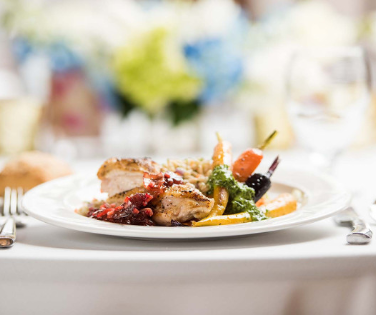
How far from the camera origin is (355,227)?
95 cm

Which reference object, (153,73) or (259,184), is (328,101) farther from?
(153,73)

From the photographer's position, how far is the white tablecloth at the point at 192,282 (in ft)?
2.63

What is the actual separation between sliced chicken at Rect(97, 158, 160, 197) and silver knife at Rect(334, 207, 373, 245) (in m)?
0.36

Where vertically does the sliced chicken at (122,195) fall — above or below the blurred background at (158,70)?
below

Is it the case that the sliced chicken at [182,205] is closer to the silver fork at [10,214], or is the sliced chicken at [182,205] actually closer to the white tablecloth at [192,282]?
the white tablecloth at [192,282]

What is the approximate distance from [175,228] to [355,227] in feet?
1.02

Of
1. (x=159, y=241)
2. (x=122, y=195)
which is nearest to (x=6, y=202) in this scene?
(x=122, y=195)

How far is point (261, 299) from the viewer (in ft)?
2.65

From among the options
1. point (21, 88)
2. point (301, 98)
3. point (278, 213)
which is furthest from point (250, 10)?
point (278, 213)

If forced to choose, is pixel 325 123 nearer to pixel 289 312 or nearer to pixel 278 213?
pixel 278 213

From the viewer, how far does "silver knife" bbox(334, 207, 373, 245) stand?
897 mm

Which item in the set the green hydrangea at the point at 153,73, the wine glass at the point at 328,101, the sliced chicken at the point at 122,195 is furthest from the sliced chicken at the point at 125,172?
the green hydrangea at the point at 153,73

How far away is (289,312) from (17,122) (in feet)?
5.40

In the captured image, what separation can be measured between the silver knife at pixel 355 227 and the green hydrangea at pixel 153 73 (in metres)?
1.24
